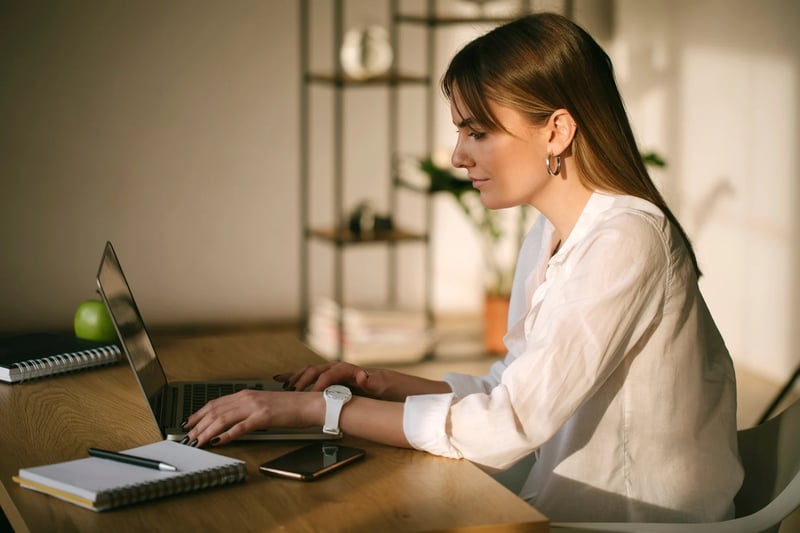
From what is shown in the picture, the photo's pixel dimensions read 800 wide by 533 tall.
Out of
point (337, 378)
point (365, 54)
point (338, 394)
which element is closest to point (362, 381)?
point (337, 378)

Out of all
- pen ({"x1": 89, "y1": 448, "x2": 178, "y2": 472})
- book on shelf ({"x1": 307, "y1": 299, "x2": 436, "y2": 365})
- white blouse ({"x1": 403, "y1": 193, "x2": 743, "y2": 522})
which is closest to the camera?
pen ({"x1": 89, "y1": 448, "x2": 178, "y2": 472})

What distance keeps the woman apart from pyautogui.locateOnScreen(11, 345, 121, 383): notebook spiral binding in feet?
1.52

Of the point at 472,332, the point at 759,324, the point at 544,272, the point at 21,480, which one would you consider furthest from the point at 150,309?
the point at 21,480

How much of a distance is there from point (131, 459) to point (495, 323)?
3.45 meters

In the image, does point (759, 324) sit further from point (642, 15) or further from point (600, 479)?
point (600, 479)

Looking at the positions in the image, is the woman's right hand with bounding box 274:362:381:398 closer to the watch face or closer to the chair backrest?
the watch face

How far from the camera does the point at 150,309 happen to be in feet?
15.9

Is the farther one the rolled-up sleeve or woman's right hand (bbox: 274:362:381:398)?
woman's right hand (bbox: 274:362:381:398)

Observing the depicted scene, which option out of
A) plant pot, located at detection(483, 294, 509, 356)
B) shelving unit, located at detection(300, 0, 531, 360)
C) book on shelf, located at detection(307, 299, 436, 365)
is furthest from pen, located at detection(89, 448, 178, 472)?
plant pot, located at detection(483, 294, 509, 356)

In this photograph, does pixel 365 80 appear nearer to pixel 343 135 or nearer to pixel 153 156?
pixel 343 135

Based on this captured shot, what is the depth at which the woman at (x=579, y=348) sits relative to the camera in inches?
58.2

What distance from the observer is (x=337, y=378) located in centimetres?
176

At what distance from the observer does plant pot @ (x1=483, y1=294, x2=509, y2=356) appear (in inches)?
185

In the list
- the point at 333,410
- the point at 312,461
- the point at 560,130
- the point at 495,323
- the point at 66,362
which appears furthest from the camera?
the point at 495,323
